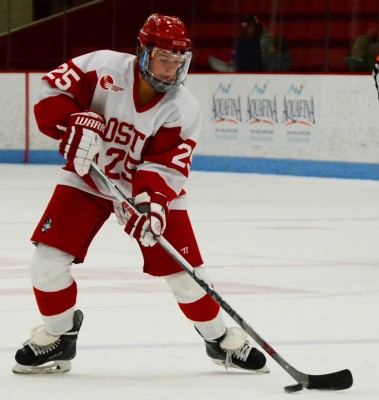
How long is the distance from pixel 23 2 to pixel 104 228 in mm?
10066

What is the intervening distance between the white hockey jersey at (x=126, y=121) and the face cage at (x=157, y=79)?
6 cm

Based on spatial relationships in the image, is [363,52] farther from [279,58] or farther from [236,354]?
[236,354]

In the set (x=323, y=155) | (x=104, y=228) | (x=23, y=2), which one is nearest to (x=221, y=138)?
(x=323, y=155)

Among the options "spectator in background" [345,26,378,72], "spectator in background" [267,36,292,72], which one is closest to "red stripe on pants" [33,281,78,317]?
"spectator in background" [345,26,378,72]

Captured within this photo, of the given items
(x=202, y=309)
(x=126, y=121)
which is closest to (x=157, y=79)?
(x=126, y=121)

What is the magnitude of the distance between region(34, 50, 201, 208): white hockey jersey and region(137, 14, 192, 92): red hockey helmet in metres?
0.08

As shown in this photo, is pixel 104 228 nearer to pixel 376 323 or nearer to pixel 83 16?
pixel 376 323

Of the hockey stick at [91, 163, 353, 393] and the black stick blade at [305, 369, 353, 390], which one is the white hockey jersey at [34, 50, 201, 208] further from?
the black stick blade at [305, 369, 353, 390]

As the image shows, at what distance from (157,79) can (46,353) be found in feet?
2.85

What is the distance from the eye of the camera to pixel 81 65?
169 inches

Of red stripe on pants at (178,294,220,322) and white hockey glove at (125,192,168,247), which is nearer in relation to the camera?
white hockey glove at (125,192,168,247)

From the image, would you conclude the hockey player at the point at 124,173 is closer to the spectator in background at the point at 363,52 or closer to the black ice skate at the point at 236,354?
the black ice skate at the point at 236,354

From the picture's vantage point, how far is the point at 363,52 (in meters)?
14.2

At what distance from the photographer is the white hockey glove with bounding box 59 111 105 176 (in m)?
4.09
